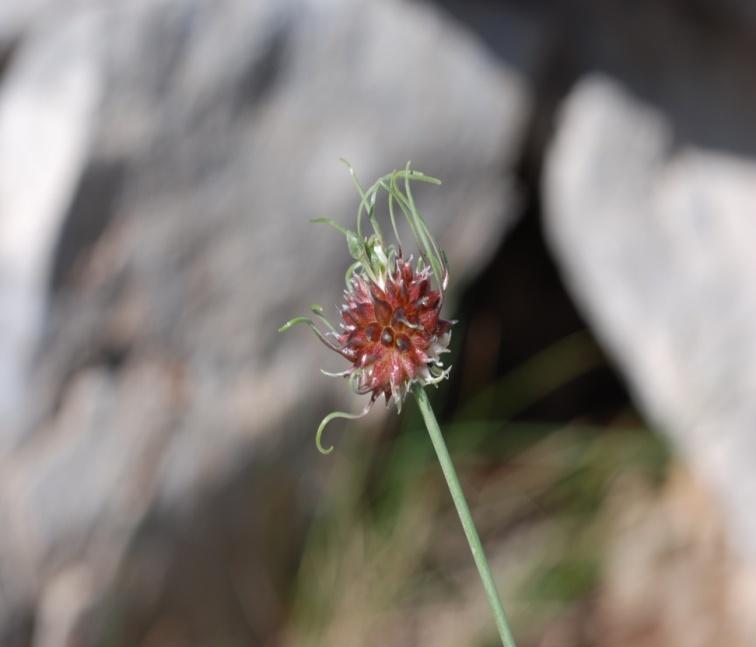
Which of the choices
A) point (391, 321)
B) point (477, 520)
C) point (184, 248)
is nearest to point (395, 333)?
point (391, 321)

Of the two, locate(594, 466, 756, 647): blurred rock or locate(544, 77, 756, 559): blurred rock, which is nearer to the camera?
locate(544, 77, 756, 559): blurred rock

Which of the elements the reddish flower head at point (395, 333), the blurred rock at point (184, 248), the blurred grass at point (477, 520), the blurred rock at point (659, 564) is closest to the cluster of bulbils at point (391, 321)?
the reddish flower head at point (395, 333)

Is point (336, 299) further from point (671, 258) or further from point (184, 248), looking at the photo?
point (671, 258)

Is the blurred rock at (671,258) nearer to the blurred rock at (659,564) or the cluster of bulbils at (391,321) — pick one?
the blurred rock at (659,564)

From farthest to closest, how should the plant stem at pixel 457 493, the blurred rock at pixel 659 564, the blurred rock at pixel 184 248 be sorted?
the blurred rock at pixel 659 564
the blurred rock at pixel 184 248
the plant stem at pixel 457 493

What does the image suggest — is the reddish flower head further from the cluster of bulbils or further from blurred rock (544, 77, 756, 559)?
blurred rock (544, 77, 756, 559)

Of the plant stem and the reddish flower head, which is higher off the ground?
the reddish flower head

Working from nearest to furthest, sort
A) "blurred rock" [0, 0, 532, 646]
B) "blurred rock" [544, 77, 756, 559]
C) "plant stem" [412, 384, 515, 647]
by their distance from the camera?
"plant stem" [412, 384, 515, 647] < "blurred rock" [0, 0, 532, 646] < "blurred rock" [544, 77, 756, 559]

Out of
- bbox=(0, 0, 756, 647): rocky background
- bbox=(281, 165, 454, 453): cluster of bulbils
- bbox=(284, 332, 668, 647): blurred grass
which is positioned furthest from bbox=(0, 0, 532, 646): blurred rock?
bbox=(281, 165, 454, 453): cluster of bulbils
